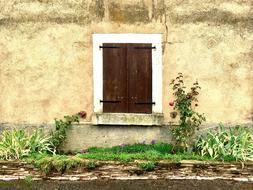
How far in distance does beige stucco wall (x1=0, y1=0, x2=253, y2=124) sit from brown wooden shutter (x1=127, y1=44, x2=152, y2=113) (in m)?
0.30

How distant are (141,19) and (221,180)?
333 cm

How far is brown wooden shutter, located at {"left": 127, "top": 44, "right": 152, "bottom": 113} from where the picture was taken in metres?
9.72

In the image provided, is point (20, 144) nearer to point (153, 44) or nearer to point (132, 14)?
point (153, 44)

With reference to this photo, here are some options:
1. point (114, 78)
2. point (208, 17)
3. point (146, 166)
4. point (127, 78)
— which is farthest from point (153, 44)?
point (146, 166)

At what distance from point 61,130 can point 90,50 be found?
1595 millimetres

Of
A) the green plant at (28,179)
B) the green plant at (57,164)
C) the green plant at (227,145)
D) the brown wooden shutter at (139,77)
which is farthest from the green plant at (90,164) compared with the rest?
the green plant at (227,145)

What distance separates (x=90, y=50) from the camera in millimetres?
9797

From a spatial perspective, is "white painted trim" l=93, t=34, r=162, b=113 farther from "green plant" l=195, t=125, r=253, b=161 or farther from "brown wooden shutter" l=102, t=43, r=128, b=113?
"green plant" l=195, t=125, r=253, b=161

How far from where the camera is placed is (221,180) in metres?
8.43

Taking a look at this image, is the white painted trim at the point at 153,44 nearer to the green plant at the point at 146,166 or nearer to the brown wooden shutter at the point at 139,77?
the brown wooden shutter at the point at 139,77

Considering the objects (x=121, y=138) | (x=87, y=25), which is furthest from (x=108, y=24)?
(x=121, y=138)

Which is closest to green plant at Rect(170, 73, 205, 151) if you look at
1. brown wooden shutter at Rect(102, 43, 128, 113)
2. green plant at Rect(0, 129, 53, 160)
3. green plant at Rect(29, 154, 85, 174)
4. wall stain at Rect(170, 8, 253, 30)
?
brown wooden shutter at Rect(102, 43, 128, 113)

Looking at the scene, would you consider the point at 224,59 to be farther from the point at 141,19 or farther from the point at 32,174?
the point at 32,174

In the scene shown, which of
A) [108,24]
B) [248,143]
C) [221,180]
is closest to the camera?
[221,180]
